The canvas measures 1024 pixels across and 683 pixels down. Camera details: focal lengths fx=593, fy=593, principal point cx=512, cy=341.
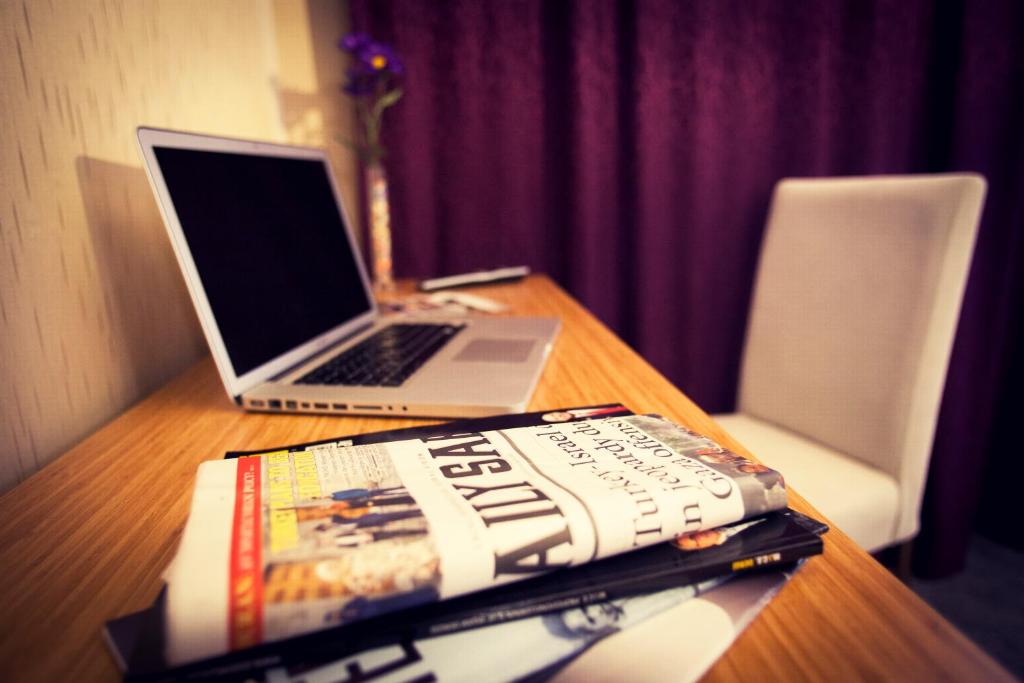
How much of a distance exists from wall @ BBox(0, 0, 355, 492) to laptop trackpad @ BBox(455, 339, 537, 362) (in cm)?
39

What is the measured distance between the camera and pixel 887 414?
0.97 meters

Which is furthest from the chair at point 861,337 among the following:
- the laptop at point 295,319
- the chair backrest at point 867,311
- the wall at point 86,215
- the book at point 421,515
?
the wall at point 86,215

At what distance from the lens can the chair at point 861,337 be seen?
3.02 feet

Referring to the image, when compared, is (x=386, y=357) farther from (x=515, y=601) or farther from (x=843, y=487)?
(x=843, y=487)

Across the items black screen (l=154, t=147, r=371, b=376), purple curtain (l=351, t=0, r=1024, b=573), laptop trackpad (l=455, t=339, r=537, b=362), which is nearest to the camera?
black screen (l=154, t=147, r=371, b=376)

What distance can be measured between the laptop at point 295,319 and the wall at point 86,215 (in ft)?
0.30

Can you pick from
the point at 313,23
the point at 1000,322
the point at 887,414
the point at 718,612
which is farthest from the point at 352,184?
the point at 1000,322

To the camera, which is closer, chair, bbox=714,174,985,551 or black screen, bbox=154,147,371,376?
black screen, bbox=154,147,371,376

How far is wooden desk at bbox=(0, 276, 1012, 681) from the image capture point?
0.29 metres

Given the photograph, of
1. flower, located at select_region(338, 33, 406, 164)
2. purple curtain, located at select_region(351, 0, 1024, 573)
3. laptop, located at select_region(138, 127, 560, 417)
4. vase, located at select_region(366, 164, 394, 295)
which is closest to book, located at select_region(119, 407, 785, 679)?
laptop, located at select_region(138, 127, 560, 417)

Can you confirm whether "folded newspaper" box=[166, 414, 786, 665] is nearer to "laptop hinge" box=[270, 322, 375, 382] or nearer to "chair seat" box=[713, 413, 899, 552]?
"laptop hinge" box=[270, 322, 375, 382]

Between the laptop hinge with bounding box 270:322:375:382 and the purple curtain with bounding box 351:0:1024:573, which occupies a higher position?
the purple curtain with bounding box 351:0:1024:573

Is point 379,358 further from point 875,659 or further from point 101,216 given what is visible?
point 875,659

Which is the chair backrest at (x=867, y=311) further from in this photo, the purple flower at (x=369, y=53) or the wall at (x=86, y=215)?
the wall at (x=86, y=215)
